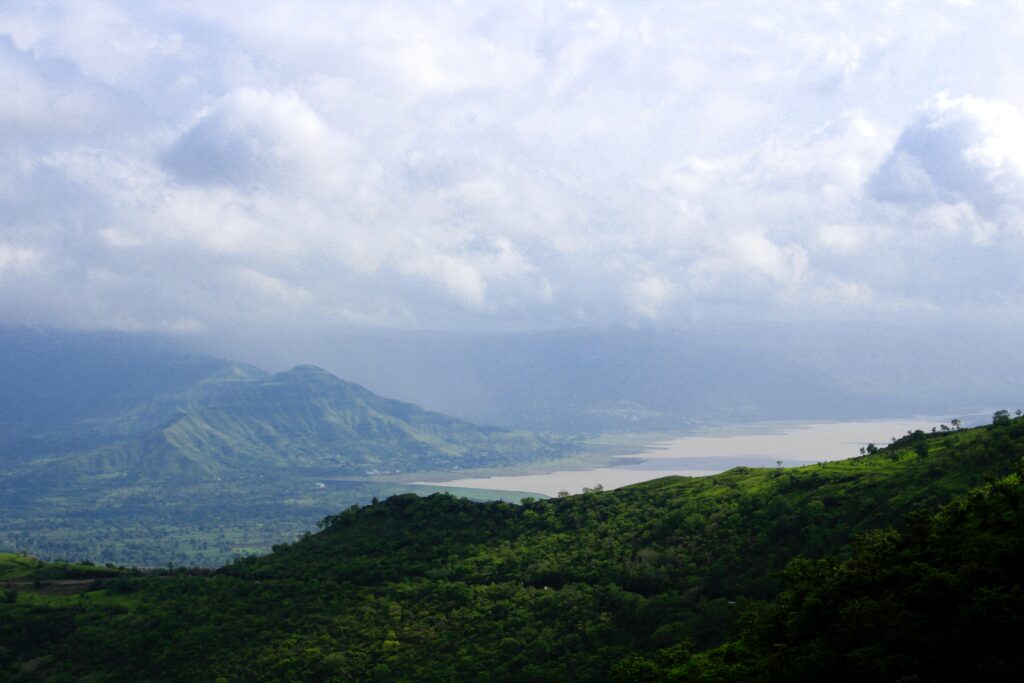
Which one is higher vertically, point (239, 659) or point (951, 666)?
point (951, 666)

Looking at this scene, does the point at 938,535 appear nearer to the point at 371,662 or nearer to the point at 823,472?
the point at 823,472

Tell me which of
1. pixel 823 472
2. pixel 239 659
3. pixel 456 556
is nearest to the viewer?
pixel 239 659

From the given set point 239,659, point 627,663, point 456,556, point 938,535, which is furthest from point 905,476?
point 239,659

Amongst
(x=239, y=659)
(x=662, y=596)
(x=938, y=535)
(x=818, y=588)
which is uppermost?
(x=938, y=535)

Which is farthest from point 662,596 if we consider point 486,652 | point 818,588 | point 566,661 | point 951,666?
point 951,666

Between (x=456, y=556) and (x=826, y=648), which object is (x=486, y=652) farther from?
(x=826, y=648)

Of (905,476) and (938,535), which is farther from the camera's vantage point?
(905,476)

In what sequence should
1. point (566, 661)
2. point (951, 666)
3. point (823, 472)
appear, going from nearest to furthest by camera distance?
point (951, 666) < point (566, 661) < point (823, 472)
